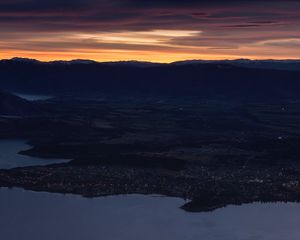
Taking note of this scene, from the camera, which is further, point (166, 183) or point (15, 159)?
point (15, 159)

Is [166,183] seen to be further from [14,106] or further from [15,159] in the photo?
[14,106]

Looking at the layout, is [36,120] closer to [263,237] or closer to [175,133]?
[175,133]

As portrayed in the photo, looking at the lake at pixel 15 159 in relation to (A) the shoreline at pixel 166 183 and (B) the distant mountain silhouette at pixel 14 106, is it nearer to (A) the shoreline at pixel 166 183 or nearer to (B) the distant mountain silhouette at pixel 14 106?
(A) the shoreline at pixel 166 183

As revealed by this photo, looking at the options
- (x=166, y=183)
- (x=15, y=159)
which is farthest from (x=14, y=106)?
(x=166, y=183)

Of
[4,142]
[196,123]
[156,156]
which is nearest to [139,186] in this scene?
Result: [156,156]

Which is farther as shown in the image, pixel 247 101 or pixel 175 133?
pixel 247 101

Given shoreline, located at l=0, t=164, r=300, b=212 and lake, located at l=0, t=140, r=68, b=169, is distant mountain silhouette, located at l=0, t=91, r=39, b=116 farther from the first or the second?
shoreline, located at l=0, t=164, r=300, b=212

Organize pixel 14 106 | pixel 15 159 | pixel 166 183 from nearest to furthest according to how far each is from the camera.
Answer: pixel 166 183
pixel 15 159
pixel 14 106
